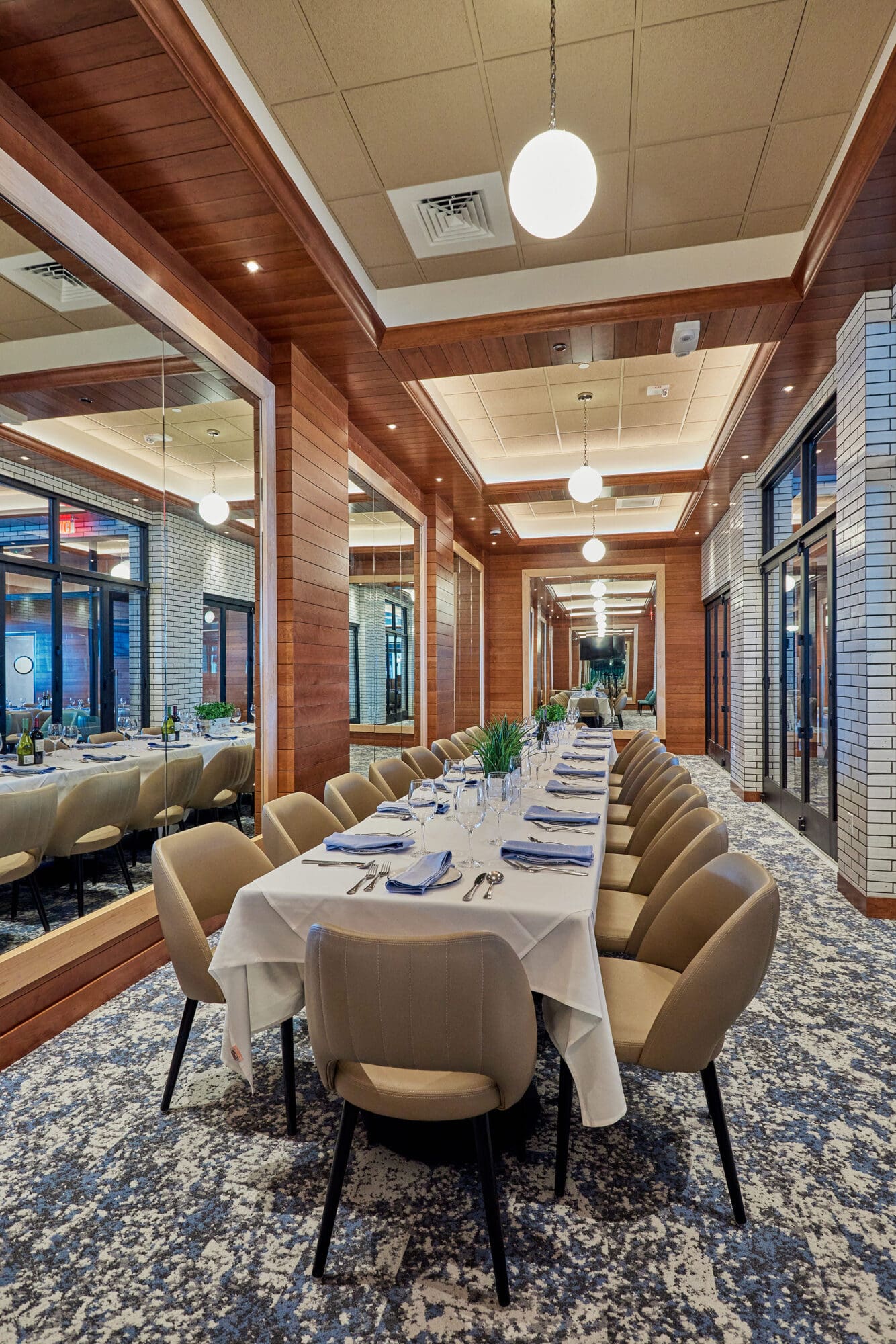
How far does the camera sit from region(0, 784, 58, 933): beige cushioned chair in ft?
8.82

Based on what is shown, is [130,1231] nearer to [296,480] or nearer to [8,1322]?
[8,1322]

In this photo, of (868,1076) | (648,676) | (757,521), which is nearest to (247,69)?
(868,1076)

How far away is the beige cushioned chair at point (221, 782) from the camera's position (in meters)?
4.25

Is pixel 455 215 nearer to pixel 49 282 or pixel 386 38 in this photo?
pixel 386 38

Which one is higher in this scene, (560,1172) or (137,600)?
(137,600)

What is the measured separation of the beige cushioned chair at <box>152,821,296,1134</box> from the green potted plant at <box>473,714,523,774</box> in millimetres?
1051

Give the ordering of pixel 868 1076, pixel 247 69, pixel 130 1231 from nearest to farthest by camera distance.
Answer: pixel 130 1231, pixel 868 1076, pixel 247 69

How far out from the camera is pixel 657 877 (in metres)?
2.67

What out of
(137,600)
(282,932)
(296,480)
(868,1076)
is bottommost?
(868,1076)

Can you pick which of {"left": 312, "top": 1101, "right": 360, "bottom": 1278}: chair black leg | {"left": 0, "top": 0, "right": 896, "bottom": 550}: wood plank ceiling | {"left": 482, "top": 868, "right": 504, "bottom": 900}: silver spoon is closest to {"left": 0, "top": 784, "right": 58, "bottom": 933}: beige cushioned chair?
{"left": 312, "top": 1101, "right": 360, "bottom": 1278}: chair black leg

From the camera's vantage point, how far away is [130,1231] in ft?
5.41

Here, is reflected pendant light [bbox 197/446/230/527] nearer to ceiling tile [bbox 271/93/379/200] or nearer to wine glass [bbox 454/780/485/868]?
ceiling tile [bbox 271/93/379/200]

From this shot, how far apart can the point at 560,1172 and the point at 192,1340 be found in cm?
88

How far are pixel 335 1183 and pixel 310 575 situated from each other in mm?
3382
